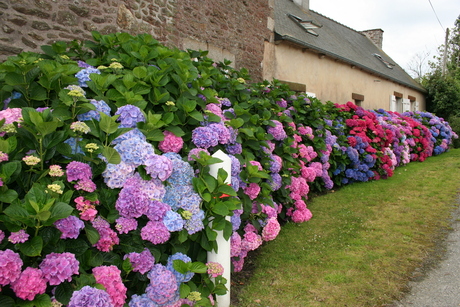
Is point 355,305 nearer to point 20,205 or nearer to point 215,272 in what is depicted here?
point 215,272

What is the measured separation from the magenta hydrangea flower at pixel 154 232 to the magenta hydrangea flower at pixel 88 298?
51 centimetres

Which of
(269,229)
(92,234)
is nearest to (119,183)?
(92,234)

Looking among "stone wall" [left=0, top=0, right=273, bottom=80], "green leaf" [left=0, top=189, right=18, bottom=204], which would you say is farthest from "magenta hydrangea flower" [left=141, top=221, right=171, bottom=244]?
"stone wall" [left=0, top=0, right=273, bottom=80]

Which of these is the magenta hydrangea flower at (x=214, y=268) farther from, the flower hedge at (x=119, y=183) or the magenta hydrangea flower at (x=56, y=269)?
the magenta hydrangea flower at (x=56, y=269)

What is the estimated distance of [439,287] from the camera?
11.0 feet

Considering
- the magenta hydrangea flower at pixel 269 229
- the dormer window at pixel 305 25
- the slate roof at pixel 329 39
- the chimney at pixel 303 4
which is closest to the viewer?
the magenta hydrangea flower at pixel 269 229

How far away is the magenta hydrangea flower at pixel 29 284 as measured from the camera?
183cm

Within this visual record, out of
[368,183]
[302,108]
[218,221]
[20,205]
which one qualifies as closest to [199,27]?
[302,108]

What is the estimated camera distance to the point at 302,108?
6.43 meters

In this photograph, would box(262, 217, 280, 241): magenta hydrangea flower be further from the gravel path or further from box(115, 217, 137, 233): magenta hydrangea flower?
box(115, 217, 137, 233): magenta hydrangea flower

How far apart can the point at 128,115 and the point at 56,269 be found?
1.22 metres

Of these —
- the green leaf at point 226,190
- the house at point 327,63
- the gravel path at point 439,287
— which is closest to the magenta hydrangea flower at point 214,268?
the green leaf at point 226,190

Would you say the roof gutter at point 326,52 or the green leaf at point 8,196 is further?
the roof gutter at point 326,52

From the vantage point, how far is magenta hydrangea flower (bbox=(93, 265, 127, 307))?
6.98ft
